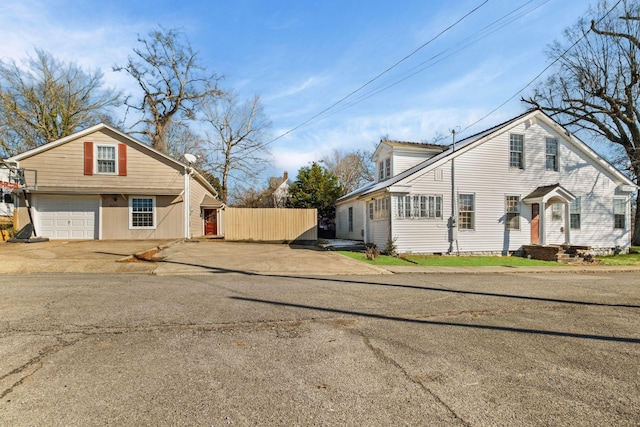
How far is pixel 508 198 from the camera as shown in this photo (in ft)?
59.4

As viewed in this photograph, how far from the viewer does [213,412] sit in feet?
8.77

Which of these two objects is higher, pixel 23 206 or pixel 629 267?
pixel 23 206

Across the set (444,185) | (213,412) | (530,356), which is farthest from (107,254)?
(444,185)

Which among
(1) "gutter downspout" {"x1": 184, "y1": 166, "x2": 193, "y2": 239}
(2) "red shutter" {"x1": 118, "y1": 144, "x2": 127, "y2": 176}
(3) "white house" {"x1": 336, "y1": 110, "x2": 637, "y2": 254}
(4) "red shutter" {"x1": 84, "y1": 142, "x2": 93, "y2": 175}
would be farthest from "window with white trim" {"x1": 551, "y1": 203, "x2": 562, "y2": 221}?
(4) "red shutter" {"x1": 84, "y1": 142, "x2": 93, "y2": 175}

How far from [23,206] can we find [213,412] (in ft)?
70.8

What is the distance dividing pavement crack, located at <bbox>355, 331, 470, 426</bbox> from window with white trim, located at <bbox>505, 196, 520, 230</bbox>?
16.2m

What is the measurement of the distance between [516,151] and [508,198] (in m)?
2.60

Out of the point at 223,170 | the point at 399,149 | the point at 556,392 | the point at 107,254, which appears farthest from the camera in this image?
the point at 223,170

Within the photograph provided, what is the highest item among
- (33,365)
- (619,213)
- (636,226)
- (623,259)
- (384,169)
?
(384,169)

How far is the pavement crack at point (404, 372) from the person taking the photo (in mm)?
2729

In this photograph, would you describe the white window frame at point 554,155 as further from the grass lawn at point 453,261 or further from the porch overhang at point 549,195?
the grass lawn at point 453,261

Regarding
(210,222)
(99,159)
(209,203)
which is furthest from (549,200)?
(99,159)

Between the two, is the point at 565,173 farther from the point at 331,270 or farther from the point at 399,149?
the point at 331,270

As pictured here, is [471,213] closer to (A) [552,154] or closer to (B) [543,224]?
(B) [543,224]
